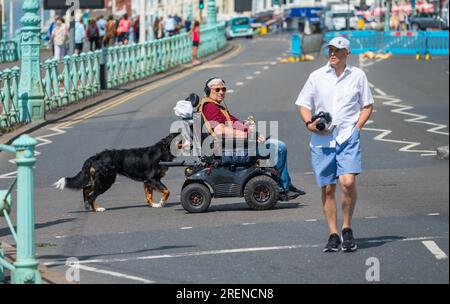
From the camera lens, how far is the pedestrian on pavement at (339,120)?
10586 millimetres

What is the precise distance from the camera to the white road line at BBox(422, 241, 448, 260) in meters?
10.1

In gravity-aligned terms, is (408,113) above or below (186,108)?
below

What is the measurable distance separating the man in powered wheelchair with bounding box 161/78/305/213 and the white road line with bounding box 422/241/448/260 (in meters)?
3.33

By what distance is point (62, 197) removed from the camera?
17.0 metres

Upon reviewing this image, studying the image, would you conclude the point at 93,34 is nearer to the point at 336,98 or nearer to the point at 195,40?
the point at 195,40

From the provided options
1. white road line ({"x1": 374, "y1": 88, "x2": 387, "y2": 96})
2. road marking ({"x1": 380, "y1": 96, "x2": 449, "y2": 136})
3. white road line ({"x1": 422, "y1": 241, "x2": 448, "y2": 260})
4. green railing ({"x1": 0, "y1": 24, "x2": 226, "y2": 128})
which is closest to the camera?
white road line ({"x1": 422, "y1": 241, "x2": 448, "y2": 260})

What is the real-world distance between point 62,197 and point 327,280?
822 cm

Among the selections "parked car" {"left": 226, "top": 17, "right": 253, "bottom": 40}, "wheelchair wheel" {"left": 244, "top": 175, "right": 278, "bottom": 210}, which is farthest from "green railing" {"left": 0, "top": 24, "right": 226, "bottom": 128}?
"parked car" {"left": 226, "top": 17, "right": 253, "bottom": 40}

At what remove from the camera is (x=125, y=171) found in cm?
1509

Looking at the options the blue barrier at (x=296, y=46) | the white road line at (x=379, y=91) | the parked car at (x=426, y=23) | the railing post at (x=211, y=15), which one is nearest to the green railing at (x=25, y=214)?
the white road line at (x=379, y=91)

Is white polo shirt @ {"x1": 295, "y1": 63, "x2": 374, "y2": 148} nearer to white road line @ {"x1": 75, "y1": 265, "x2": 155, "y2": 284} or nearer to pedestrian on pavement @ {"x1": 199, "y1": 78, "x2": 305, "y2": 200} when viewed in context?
white road line @ {"x1": 75, "y1": 265, "x2": 155, "y2": 284}

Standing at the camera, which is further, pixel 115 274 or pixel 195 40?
pixel 195 40

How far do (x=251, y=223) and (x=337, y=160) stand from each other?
2.48m

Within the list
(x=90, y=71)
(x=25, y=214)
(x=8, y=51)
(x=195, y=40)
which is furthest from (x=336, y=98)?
(x=8, y=51)
